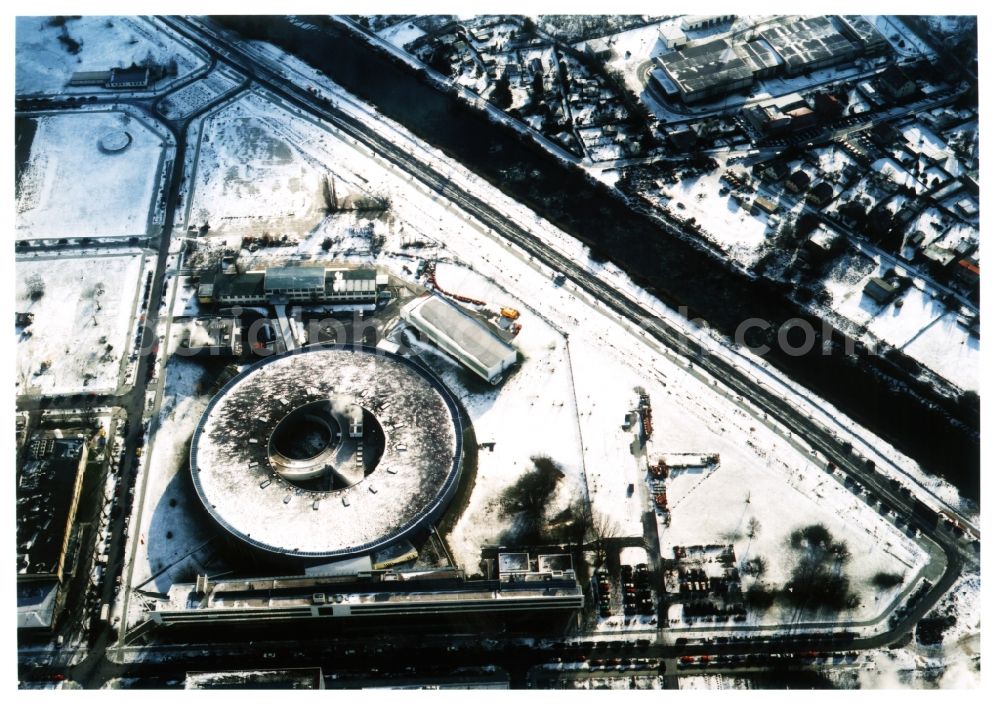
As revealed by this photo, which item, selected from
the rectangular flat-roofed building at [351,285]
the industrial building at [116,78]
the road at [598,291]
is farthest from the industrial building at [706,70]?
the industrial building at [116,78]

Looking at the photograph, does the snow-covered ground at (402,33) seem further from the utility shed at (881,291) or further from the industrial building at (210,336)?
the utility shed at (881,291)

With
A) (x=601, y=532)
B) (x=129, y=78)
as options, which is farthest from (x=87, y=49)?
(x=601, y=532)

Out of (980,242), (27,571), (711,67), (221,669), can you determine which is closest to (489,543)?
(221,669)

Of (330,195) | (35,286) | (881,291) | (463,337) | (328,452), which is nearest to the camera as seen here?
(328,452)

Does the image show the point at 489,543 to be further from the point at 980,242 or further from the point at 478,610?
the point at 980,242

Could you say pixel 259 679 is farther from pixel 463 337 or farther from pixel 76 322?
pixel 76 322

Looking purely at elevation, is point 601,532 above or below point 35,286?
below
